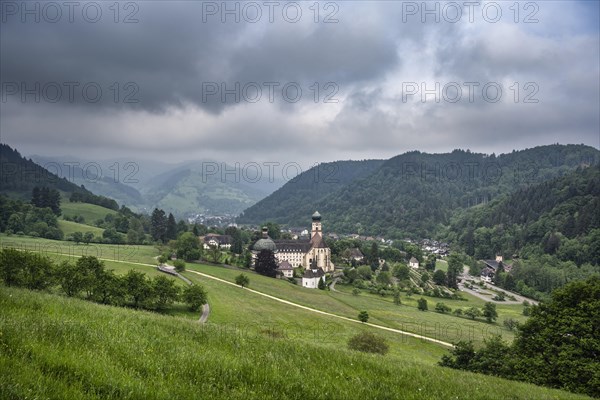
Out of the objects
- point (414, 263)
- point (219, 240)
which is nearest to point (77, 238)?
Result: point (219, 240)

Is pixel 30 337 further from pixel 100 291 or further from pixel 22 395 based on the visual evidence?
pixel 100 291

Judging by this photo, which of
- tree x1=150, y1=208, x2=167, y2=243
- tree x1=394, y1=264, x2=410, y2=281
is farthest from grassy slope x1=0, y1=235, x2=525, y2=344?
tree x1=150, y1=208, x2=167, y2=243

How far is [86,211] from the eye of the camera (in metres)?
177

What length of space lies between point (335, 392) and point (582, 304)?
29.5 m

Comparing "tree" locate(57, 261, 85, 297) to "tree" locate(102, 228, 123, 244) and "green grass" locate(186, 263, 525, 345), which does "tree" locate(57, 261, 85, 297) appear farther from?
"tree" locate(102, 228, 123, 244)

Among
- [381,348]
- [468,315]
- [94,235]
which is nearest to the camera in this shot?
[381,348]

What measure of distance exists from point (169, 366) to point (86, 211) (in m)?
196

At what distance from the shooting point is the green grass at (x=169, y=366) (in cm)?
646

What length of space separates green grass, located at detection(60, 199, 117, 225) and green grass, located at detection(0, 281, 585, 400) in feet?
556

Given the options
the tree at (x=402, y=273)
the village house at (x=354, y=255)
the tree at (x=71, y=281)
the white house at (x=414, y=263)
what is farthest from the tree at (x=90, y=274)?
the white house at (x=414, y=263)

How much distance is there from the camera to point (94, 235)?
111938 mm

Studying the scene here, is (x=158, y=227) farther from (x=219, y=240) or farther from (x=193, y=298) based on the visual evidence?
(x=193, y=298)

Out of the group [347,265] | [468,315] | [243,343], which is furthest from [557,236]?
[243,343]

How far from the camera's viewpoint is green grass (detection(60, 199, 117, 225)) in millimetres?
168250
